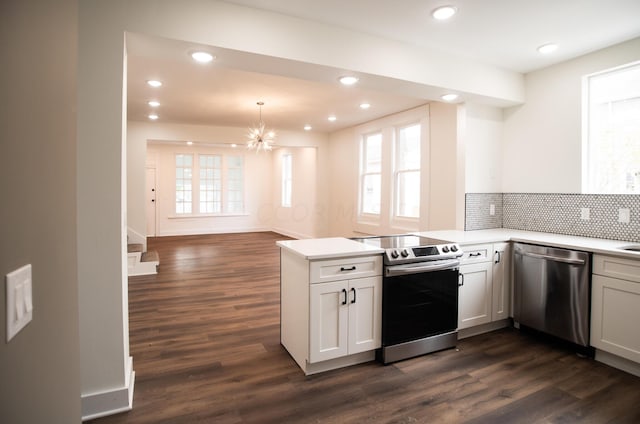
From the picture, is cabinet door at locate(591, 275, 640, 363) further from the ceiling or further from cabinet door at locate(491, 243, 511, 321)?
the ceiling

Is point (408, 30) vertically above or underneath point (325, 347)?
above

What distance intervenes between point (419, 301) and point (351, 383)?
0.83 metres

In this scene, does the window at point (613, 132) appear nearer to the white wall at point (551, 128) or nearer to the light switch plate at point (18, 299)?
the white wall at point (551, 128)

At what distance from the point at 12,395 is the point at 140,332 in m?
2.99

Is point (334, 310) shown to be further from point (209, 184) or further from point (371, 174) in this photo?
point (209, 184)

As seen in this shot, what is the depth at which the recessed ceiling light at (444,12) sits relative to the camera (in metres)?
2.55

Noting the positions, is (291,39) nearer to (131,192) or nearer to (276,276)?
(276,276)

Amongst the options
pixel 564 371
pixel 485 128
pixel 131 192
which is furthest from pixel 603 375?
pixel 131 192

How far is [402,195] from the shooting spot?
5.93 meters

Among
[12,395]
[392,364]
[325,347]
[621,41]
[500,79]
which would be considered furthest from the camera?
[500,79]

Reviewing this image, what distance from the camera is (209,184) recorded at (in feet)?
34.7

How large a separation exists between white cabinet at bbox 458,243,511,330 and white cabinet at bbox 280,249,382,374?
0.95m

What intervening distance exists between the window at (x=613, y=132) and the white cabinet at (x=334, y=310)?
241 centimetres

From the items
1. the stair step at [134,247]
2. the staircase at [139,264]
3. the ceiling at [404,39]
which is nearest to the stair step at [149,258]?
the staircase at [139,264]
